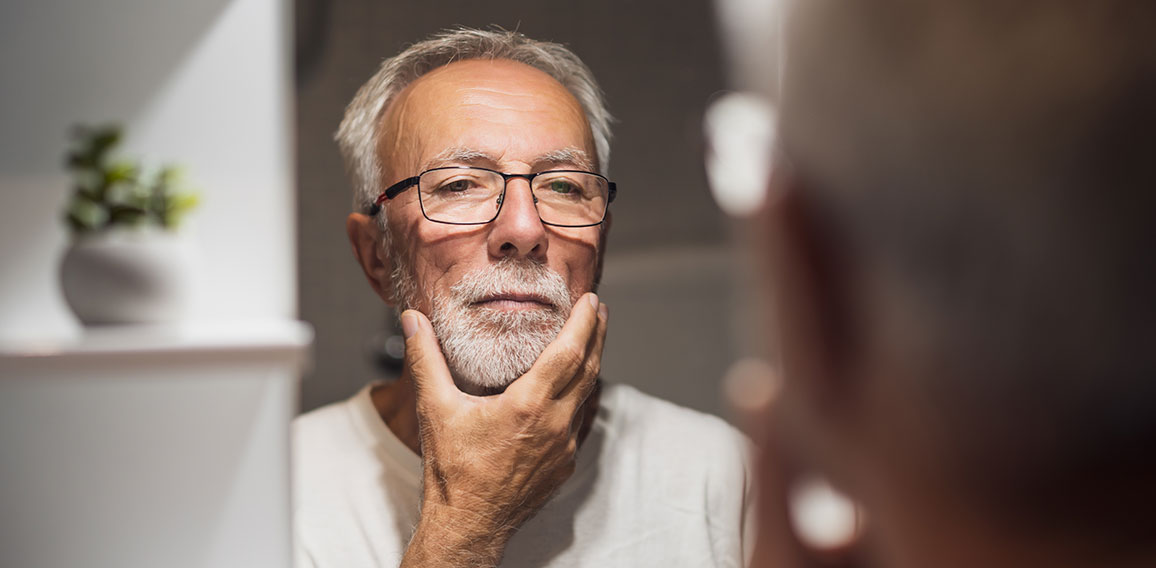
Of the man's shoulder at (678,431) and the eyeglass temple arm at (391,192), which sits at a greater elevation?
Answer: the eyeglass temple arm at (391,192)

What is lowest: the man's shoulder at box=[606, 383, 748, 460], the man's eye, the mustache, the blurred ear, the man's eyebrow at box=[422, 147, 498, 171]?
the man's shoulder at box=[606, 383, 748, 460]

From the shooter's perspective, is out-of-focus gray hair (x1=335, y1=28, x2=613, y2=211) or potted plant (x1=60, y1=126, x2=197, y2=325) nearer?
out-of-focus gray hair (x1=335, y1=28, x2=613, y2=211)

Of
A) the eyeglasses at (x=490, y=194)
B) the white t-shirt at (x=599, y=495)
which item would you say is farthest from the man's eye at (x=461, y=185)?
the white t-shirt at (x=599, y=495)

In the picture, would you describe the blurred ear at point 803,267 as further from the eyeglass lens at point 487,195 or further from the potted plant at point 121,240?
the potted plant at point 121,240

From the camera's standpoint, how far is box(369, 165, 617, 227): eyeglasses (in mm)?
654

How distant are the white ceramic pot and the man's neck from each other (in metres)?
0.38

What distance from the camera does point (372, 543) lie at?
68cm

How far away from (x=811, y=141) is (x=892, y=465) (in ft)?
0.41

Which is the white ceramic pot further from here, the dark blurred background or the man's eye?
the man's eye

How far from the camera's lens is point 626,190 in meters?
0.70

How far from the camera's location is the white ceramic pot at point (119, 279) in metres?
0.91

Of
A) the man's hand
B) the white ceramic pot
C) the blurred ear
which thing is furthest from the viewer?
the white ceramic pot

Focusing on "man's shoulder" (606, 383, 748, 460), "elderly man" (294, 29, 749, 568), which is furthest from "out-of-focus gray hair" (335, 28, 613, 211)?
"man's shoulder" (606, 383, 748, 460)

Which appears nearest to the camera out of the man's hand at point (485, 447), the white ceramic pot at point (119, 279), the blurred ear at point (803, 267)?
the blurred ear at point (803, 267)
